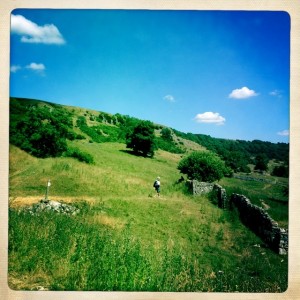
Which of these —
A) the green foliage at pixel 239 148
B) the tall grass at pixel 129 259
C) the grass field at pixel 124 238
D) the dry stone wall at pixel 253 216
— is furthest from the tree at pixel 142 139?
the tall grass at pixel 129 259

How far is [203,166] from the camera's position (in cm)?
835

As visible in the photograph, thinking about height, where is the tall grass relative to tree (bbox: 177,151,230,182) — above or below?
below

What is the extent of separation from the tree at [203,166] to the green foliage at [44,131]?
2.82 metres

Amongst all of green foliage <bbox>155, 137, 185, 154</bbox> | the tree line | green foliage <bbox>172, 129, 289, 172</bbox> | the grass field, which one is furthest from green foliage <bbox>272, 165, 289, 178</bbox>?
green foliage <bbox>155, 137, 185, 154</bbox>

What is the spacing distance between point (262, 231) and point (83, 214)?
3.36 metres

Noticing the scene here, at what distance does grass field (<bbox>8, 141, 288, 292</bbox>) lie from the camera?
201 inches

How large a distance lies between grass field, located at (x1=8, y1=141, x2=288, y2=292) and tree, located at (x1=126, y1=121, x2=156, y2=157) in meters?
0.41

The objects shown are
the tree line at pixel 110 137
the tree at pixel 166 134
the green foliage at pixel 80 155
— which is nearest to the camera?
the tree line at pixel 110 137

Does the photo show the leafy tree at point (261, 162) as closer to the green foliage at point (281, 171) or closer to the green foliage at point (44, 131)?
the green foliage at point (281, 171)

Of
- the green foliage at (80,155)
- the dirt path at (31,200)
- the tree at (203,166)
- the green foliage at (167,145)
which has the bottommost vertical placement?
the dirt path at (31,200)

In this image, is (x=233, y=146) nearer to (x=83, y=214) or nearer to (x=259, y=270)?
(x=259, y=270)

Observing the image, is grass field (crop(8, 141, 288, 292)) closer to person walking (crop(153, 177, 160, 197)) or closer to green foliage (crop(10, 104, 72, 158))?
person walking (crop(153, 177, 160, 197))

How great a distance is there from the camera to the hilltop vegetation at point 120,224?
512cm

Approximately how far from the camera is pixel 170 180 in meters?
7.52
